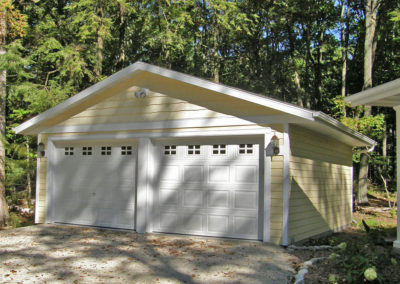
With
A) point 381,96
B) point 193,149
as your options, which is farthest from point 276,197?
point 381,96

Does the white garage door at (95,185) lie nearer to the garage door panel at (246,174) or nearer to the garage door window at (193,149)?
the garage door window at (193,149)

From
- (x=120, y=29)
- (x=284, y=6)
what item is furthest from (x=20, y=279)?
(x=284, y=6)

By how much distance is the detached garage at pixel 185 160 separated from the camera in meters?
7.82

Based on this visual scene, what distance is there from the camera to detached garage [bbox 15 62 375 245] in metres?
7.82

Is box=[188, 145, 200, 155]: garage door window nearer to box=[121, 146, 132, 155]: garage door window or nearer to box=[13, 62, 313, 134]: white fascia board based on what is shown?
box=[13, 62, 313, 134]: white fascia board

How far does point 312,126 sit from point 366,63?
1179 centimetres

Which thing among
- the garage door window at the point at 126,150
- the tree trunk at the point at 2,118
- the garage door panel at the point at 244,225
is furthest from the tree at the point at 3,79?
the garage door panel at the point at 244,225

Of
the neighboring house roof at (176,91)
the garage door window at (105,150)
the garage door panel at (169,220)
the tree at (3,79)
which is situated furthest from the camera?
the tree at (3,79)

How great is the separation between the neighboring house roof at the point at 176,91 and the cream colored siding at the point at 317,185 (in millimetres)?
383

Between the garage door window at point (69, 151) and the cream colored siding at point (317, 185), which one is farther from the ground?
the garage door window at point (69, 151)

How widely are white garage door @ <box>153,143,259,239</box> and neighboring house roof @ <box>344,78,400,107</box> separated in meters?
2.39

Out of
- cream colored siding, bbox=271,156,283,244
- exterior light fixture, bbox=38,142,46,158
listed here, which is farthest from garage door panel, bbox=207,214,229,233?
exterior light fixture, bbox=38,142,46,158

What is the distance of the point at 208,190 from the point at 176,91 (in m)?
2.30

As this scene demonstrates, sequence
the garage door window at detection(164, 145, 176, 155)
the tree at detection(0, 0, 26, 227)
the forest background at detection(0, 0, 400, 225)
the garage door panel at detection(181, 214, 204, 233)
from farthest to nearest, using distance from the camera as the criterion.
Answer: the forest background at detection(0, 0, 400, 225), the tree at detection(0, 0, 26, 227), the garage door window at detection(164, 145, 176, 155), the garage door panel at detection(181, 214, 204, 233)
